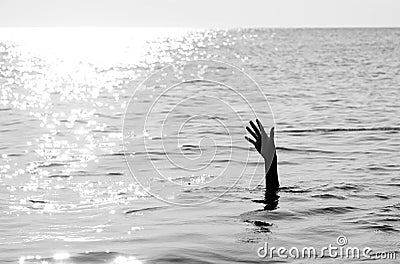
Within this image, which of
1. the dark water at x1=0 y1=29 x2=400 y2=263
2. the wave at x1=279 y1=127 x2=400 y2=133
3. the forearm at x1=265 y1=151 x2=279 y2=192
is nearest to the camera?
the dark water at x1=0 y1=29 x2=400 y2=263

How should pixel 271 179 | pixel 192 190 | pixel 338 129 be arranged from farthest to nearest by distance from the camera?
1. pixel 338 129
2. pixel 192 190
3. pixel 271 179

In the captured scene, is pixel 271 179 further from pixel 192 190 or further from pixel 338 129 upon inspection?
pixel 338 129

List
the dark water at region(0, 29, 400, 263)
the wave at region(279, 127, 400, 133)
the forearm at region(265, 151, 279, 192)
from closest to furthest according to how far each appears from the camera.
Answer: the dark water at region(0, 29, 400, 263)
the forearm at region(265, 151, 279, 192)
the wave at region(279, 127, 400, 133)

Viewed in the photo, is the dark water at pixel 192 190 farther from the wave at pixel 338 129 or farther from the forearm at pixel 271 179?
the forearm at pixel 271 179

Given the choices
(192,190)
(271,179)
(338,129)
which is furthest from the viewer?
(338,129)

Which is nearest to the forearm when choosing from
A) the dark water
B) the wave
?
the dark water

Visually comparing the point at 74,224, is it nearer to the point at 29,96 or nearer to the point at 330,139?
the point at 330,139

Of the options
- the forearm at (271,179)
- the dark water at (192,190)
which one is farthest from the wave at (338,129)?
the forearm at (271,179)

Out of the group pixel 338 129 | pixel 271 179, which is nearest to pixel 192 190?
pixel 271 179

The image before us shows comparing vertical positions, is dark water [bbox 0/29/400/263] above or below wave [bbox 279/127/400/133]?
below

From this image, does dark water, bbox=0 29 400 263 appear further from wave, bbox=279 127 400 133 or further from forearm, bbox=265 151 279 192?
forearm, bbox=265 151 279 192

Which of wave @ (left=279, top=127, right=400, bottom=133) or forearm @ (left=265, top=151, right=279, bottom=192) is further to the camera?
wave @ (left=279, top=127, right=400, bottom=133)

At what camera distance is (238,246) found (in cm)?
1333

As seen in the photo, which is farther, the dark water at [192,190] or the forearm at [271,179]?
the forearm at [271,179]
